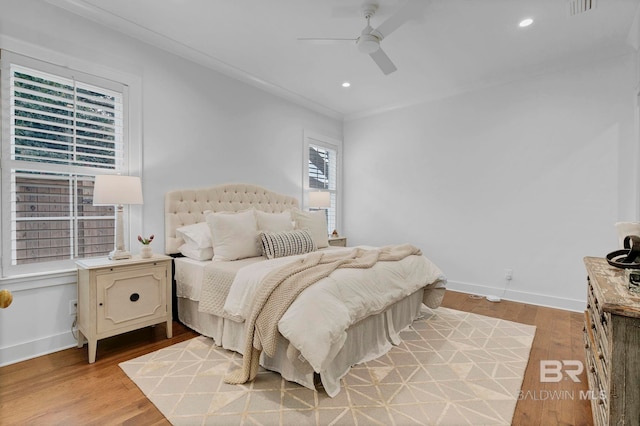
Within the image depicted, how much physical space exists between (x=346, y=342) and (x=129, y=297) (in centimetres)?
177

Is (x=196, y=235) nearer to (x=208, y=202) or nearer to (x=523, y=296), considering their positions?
(x=208, y=202)

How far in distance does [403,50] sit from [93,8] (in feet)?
9.62

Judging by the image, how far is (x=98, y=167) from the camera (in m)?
2.79

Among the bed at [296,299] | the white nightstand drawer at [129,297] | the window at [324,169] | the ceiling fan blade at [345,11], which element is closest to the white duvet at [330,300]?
the bed at [296,299]

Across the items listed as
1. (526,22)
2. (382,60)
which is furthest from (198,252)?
(526,22)

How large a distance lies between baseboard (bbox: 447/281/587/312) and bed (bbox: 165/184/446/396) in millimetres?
1428

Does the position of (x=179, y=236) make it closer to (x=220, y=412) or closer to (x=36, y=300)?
(x=36, y=300)

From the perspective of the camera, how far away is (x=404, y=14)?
2330 millimetres

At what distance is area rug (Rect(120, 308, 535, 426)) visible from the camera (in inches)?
67.8

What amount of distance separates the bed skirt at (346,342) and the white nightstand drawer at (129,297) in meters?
0.36

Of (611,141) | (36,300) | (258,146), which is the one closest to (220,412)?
(36,300)

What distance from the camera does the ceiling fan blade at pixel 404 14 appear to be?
85.7 inches

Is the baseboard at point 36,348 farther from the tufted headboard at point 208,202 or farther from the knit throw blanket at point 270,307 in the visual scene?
the knit throw blanket at point 270,307

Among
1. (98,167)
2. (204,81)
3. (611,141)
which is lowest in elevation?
(98,167)
